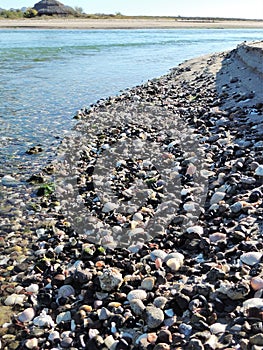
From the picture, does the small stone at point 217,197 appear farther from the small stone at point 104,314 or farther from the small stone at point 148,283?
the small stone at point 104,314

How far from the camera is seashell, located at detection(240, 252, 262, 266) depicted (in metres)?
3.11

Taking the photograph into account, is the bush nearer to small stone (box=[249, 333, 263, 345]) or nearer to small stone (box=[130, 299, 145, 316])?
small stone (box=[130, 299, 145, 316])

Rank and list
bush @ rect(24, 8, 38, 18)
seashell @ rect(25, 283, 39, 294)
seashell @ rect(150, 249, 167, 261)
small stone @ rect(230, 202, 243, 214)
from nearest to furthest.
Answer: seashell @ rect(25, 283, 39, 294), seashell @ rect(150, 249, 167, 261), small stone @ rect(230, 202, 243, 214), bush @ rect(24, 8, 38, 18)

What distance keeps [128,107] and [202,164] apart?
17.5 feet

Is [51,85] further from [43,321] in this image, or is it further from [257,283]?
[257,283]

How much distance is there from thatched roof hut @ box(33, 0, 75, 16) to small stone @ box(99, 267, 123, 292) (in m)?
85.7

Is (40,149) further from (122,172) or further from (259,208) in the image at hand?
(259,208)

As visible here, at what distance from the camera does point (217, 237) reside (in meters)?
3.69

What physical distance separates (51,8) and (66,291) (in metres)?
88.5

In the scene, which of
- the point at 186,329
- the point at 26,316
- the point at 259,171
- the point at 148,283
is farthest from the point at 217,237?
the point at 26,316

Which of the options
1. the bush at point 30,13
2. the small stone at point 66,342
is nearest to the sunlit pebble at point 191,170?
the small stone at point 66,342

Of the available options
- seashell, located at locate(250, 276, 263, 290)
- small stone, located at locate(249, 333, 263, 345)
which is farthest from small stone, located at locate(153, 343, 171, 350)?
seashell, located at locate(250, 276, 263, 290)

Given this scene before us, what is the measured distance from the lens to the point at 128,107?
35.4 feet

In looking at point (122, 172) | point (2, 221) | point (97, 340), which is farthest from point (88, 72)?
point (97, 340)
